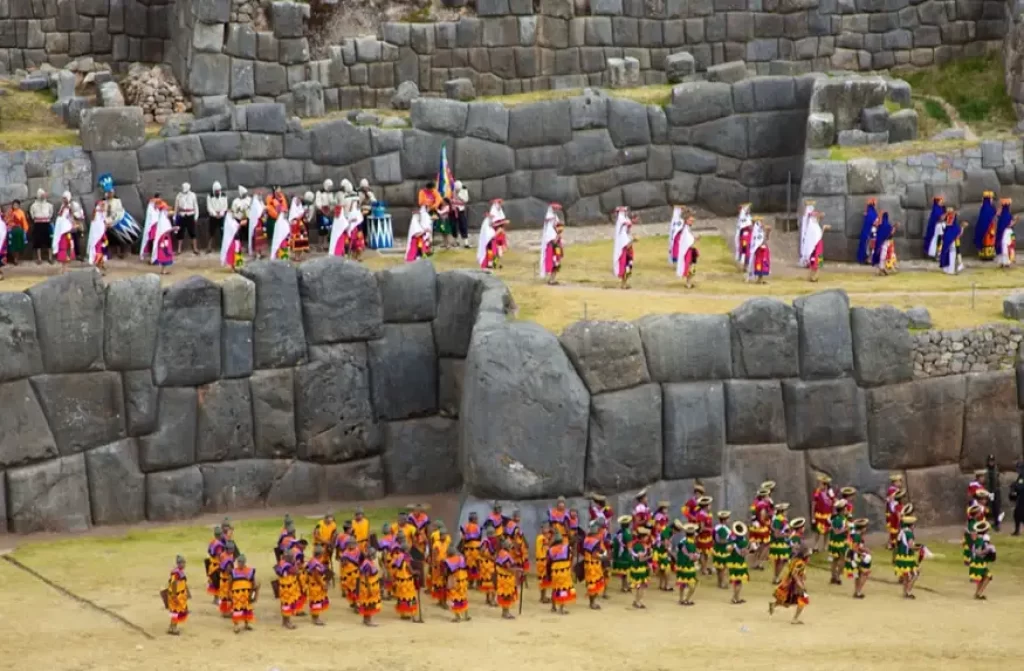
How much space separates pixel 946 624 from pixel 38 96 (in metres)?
21.2

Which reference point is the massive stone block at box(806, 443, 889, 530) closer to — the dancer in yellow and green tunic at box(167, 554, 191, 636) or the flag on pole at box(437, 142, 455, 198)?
the dancer in yellow and green tunic at box(167, 554, 191, 636)

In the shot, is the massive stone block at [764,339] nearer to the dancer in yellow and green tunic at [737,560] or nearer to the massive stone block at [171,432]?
the dancer in yellow and green tunic at [737,560]

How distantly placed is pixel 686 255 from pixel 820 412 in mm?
5351

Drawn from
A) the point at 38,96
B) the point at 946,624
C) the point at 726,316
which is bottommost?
the point at 946,624

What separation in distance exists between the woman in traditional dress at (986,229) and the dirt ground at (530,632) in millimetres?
9542

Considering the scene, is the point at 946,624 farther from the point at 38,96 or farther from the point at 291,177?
the point at 38,96

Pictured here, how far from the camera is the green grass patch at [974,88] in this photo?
162ft

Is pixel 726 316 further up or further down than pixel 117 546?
further up

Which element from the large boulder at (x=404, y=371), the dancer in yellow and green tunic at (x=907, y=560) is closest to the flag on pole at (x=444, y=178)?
the large boulder at (x=404, y=371)

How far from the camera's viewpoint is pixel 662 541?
112 ft

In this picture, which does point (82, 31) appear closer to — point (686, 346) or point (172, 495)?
point (172, 495)

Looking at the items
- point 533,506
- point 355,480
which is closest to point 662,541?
point 533,506

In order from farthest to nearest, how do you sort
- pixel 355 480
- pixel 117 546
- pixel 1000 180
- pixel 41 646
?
pixel 1000 180
pixel 355 480
pixel 117 546
pixel 41 646

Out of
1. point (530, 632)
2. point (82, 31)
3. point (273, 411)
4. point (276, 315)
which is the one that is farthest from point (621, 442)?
point (82, 31)
